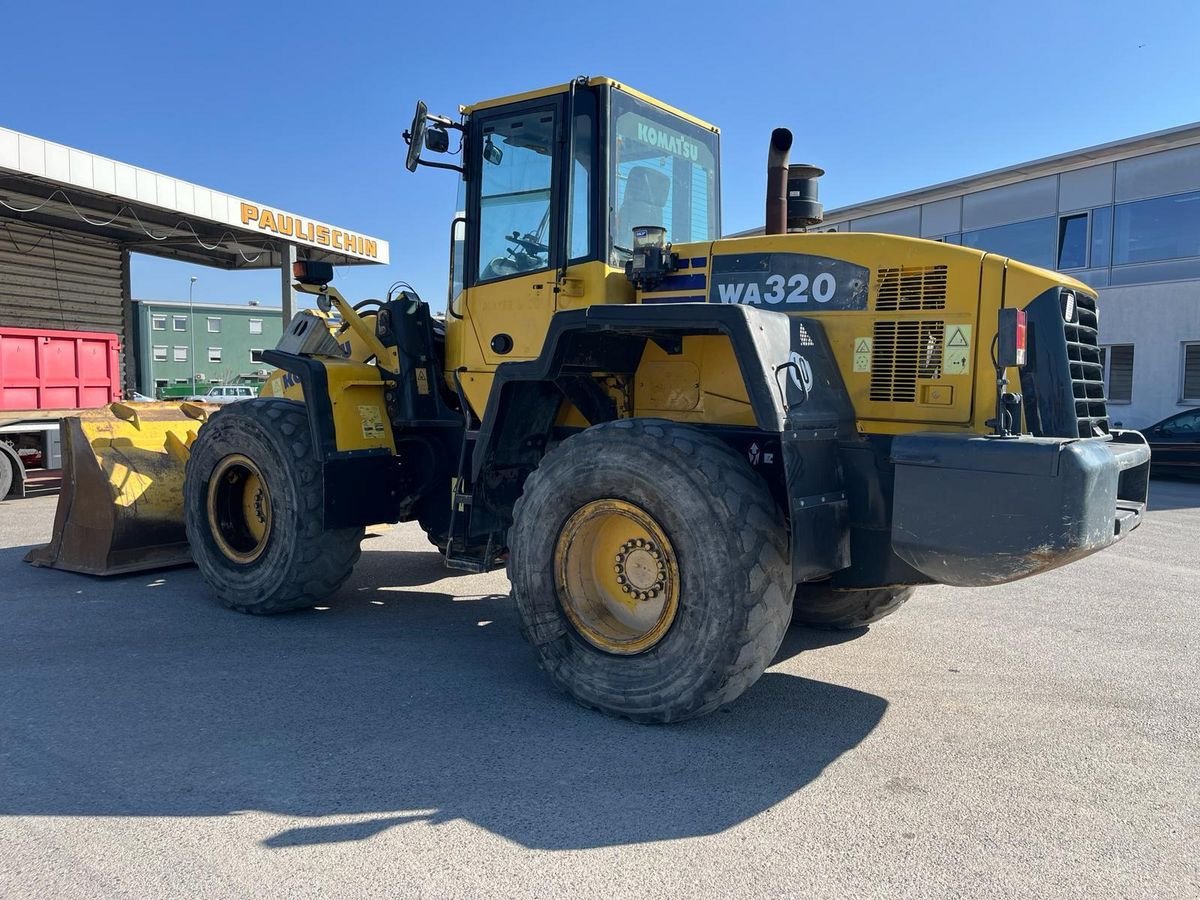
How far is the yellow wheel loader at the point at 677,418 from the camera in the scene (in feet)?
12.8

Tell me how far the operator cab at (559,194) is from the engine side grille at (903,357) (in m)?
1.47

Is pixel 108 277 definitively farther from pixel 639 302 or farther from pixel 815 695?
pixel 815 695

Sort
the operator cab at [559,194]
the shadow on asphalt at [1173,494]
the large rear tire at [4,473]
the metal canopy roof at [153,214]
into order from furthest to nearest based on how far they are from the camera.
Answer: the metal canopy roof at [153,214] < the shadow on asphalt at [1173,494] < the large rear tire at [4,473] < the operator cab at [559,194]

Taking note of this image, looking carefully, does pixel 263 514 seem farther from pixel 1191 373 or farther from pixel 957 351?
pixel 1191 373

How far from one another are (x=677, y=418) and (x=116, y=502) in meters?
4.68

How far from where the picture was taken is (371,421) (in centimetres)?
618

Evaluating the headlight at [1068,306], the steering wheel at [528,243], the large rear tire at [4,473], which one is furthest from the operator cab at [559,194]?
the large rear tire at [4,473]

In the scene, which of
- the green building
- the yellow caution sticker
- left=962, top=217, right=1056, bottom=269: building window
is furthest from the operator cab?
the green building

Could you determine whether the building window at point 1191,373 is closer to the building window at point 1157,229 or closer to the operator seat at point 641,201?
the building window at point 1157,229

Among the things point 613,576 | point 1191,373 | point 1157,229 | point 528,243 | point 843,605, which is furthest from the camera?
point 1157,229

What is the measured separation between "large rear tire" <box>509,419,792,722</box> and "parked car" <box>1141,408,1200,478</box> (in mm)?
14850

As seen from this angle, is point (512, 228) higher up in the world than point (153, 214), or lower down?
lower down

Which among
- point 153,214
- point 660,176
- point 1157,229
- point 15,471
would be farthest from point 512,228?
point 1157,229

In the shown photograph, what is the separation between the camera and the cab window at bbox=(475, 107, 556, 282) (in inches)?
209
